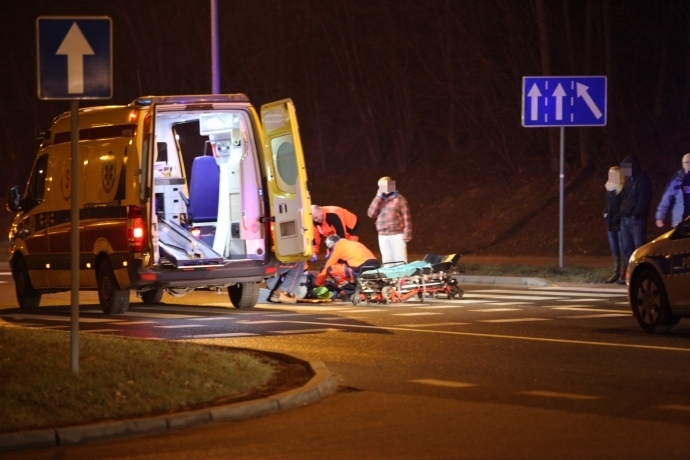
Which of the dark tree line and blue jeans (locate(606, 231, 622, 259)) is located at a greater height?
the dark tree line


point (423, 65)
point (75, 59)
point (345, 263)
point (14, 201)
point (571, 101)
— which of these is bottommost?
point (345, 263)

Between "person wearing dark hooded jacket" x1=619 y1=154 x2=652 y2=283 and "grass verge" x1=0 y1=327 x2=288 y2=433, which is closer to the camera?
"grass verge" x1=0 y1=327 x2=288 y2=433

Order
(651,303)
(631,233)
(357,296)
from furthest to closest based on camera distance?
(631,233) → (357,296) → (651,303)

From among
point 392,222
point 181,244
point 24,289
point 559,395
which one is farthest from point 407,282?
point 559,395

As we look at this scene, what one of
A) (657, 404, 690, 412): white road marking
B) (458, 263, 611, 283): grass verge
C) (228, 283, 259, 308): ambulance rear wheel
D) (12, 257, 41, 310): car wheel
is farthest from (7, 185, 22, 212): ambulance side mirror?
(657, 404, 690, 412): white road marking

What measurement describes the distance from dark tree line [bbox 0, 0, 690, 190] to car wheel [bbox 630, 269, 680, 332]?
13.9 meters

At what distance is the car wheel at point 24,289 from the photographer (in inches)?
773

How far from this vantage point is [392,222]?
856 inches

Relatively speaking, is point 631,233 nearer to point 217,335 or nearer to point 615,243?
point 615,243

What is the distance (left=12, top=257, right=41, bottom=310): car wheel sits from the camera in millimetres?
19625

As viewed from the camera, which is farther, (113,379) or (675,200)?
(675,200)

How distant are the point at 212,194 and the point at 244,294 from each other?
1517 mm

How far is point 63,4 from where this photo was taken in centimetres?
5356

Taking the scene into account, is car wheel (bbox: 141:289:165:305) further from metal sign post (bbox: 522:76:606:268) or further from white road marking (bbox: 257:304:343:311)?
metal sign post (bbox: 522:76:606:268)
